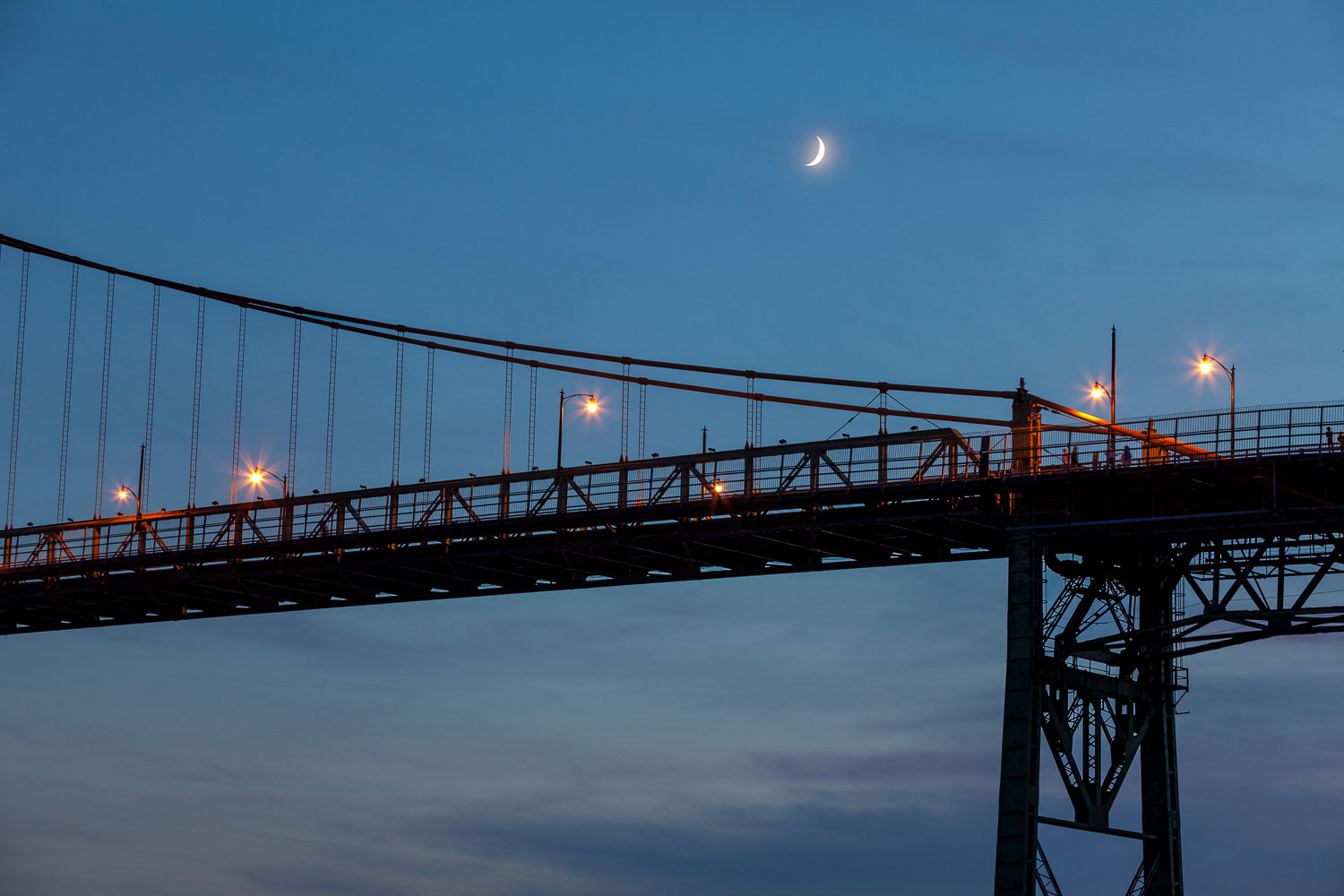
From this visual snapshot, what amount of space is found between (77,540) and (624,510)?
124ft

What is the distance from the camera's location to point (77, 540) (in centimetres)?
10850

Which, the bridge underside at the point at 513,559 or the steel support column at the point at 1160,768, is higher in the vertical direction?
the bridge underside at the point at 513,559

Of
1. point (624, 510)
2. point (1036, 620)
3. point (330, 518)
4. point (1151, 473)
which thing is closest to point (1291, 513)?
point (1151, 473)

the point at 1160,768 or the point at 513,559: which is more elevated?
the point at 513,559

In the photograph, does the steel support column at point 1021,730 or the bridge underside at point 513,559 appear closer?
the steel support column at point 1021,730

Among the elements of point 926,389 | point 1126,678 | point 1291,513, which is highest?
point 926,389

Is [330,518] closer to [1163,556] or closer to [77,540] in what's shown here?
[77,540]

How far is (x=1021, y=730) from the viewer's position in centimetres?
6900

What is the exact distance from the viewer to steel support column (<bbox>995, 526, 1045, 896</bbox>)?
67625 millimetres

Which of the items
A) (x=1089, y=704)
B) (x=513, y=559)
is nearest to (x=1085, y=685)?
(x=1089, y=704)

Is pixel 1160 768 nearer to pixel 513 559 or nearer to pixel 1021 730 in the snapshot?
pixel 1021 730

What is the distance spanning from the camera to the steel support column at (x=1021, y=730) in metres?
67.6

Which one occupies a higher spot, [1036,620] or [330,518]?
[330,518]

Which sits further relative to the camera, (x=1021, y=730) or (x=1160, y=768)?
(x=1160, y=768)
